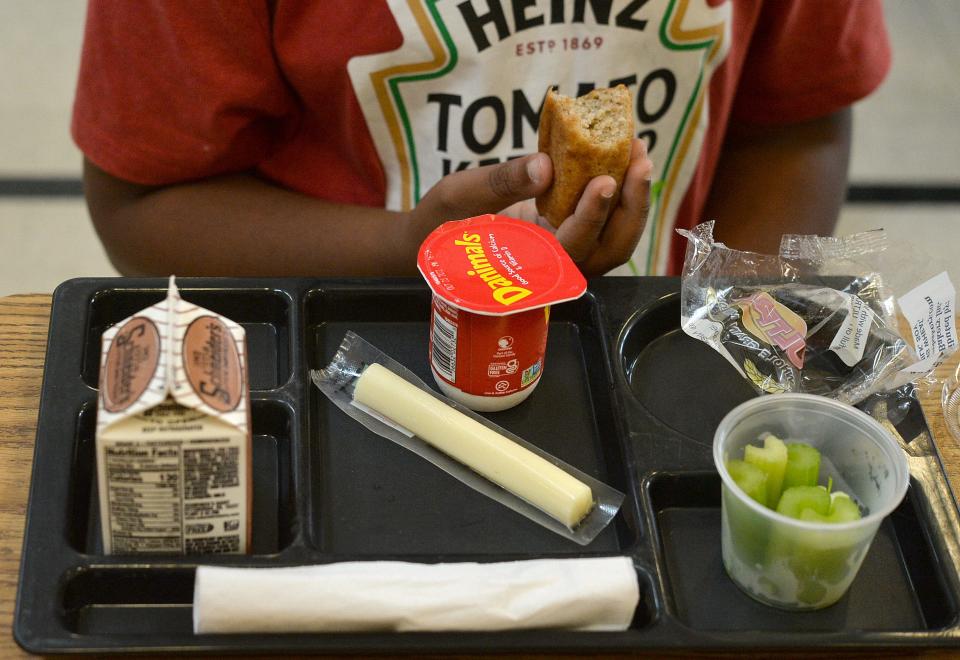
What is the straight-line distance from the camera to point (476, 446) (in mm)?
887

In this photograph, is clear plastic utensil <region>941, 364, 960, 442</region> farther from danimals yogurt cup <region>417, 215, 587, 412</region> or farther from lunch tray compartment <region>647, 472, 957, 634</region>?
danimals yogurt cup <region>417, 215, 587, 412</region>

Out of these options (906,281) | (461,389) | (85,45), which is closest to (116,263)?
(85,45)

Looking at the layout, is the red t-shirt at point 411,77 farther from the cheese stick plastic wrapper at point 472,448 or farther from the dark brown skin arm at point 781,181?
the cheese stick plastic wrapper at point 472,448

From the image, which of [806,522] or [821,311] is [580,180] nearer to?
[821,311]

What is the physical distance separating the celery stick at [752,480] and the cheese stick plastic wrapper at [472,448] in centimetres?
11

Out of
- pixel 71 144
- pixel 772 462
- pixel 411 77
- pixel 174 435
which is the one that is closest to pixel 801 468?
pixel 772 462

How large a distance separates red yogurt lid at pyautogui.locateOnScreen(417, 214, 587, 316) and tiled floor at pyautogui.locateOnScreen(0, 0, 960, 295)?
4.55ft

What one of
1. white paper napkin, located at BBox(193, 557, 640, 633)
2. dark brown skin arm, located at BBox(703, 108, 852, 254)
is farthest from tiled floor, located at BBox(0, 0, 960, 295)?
white paper napkin, located at BBox(193, 557, 640, 633)

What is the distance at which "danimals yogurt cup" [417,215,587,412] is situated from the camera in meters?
0.88

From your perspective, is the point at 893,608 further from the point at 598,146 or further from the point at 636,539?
the point at 598,146

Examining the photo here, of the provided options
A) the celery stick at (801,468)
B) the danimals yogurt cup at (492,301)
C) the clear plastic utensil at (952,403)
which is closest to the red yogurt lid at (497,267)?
the danimals yogurt cup at (492,301)

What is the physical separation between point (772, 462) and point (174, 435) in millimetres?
429

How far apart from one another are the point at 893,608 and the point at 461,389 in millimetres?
382

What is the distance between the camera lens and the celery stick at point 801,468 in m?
0.82
